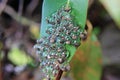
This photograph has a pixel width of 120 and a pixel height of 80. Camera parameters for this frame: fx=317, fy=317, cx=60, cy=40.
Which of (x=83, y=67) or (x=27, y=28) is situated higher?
(x=27, y=28)

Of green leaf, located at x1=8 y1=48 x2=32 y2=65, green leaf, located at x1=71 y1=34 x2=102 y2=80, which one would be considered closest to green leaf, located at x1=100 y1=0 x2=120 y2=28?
green leaf, located at x1=71 y1=34 x2=102 y2=80

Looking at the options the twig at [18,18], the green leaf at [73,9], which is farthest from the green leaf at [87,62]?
the twig at [18,18]

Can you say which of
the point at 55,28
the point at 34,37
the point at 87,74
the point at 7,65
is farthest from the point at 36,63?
the point at 55,28

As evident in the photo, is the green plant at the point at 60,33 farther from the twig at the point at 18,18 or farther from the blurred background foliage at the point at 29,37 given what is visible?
the twig at the point at 18,18

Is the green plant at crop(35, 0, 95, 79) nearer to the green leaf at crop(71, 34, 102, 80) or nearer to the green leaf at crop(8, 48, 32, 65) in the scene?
the green leaf at crop(71, 34, 102, 80)

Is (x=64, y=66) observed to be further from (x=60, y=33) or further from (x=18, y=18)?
(x=18, y=18)

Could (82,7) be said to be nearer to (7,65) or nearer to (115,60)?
(7,65)

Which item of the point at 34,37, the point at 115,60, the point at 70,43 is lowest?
the point at 115,60
